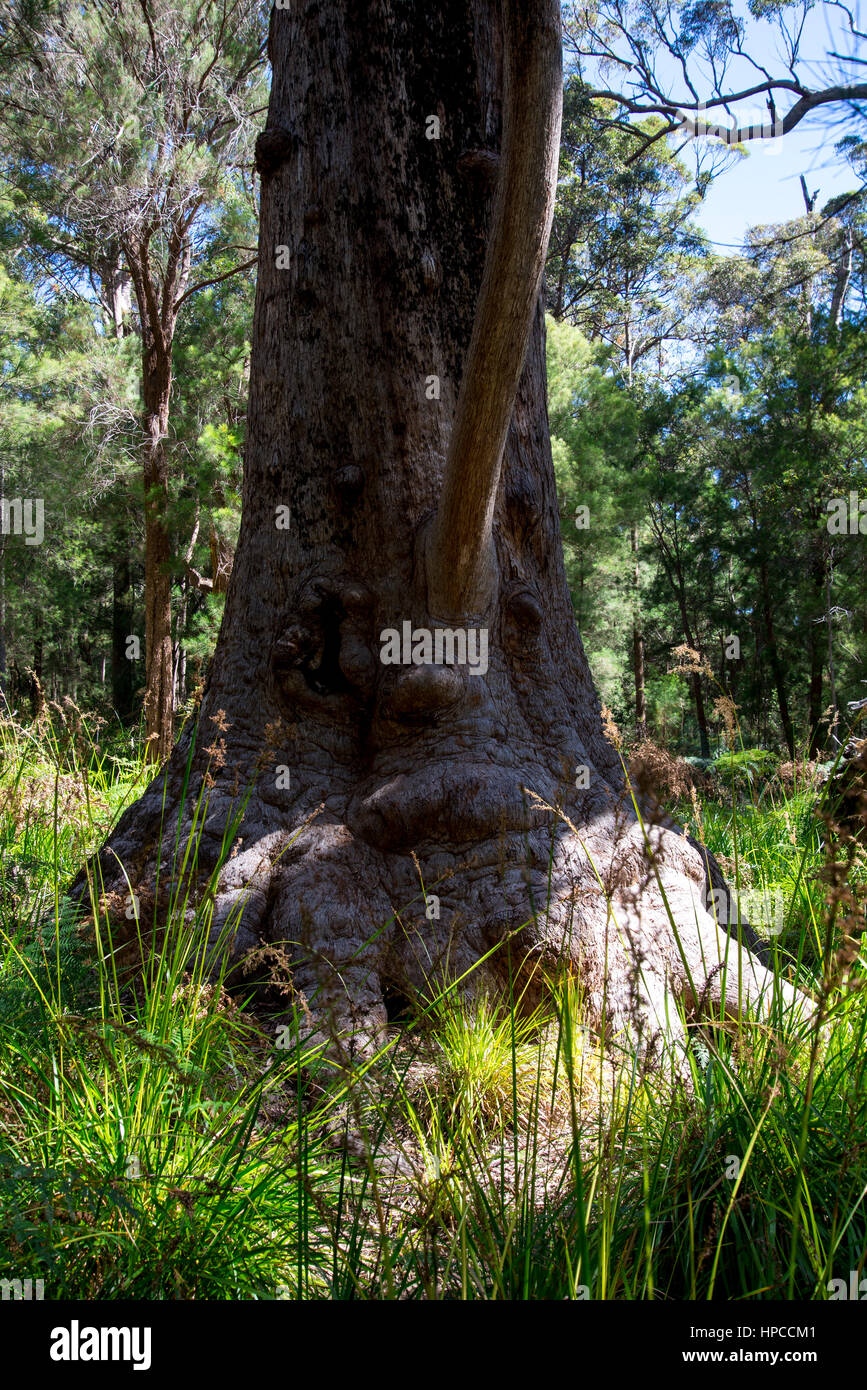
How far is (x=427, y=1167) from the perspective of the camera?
1694 mm

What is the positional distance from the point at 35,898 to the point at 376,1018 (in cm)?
140

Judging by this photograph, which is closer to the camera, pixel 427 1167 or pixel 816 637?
pixel 427 1167

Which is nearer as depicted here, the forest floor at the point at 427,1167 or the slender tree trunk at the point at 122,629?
the forest floor at the point at 427,1167

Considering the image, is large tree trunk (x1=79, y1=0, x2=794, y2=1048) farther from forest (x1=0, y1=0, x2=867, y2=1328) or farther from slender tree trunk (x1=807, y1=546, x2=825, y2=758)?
slender tree trunk (x1=807, y1=546, x2=825, y2=758)

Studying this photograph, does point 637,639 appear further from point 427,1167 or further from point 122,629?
point 427,1167

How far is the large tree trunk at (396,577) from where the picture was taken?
8.89 feet

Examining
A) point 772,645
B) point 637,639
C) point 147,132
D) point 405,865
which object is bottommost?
point 405,865

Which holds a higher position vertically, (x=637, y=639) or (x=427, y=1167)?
(x=637, y=639)

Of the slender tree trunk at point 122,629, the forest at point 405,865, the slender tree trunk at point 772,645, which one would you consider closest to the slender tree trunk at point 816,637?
the slender tree trunk at point 772,645

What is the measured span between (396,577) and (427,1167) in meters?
2.08

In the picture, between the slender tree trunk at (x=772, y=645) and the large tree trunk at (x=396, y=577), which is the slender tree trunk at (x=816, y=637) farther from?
the large tree trunk at (x=396, y=577)

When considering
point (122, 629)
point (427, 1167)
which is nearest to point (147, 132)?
point (427, 1167)

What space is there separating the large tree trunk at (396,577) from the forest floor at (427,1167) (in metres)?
0.58

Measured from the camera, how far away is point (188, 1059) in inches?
71.9
